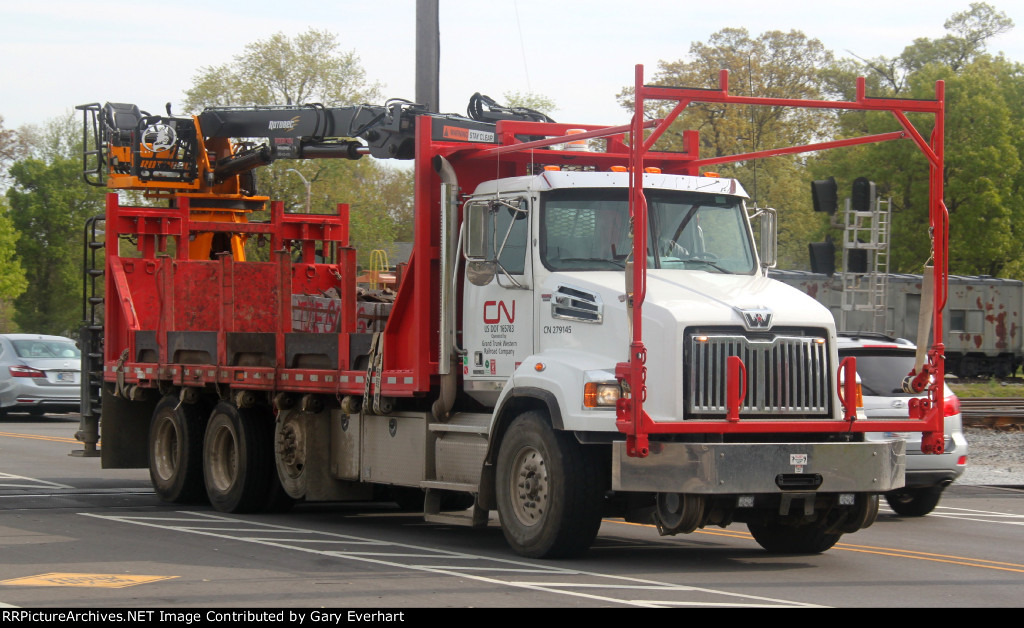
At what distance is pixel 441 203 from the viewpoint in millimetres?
11312

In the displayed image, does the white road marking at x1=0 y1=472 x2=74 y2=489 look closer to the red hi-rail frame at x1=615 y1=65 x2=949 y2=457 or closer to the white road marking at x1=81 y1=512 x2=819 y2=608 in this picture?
the white road marking at x1=81 y1=512 x2=819 y2=608

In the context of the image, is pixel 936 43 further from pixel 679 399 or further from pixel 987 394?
pixel 679 399

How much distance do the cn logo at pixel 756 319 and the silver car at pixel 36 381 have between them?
802 inches

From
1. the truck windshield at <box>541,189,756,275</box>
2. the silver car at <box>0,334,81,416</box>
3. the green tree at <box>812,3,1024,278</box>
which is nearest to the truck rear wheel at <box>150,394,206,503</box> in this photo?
the truck windshield at <box>541,189,756,275</box>

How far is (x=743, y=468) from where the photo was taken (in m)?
9.39

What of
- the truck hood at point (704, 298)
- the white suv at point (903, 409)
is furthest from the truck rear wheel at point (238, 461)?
the white suv at point (903, 409)

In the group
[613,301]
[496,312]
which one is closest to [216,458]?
[496,312]

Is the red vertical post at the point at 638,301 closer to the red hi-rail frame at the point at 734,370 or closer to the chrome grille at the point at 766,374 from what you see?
the red hi-rail frame at the point at 734,370

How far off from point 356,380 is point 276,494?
197 cm

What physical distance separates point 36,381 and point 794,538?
20.3m

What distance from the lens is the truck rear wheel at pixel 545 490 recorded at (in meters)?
9.75

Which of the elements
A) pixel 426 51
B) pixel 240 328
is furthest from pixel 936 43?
pixel 240 328

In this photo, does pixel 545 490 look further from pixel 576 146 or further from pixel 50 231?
pixel 50 231

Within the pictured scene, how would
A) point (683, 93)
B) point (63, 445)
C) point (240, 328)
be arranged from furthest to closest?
point (63, 445) → point (240, 328) → point (683, 93)
